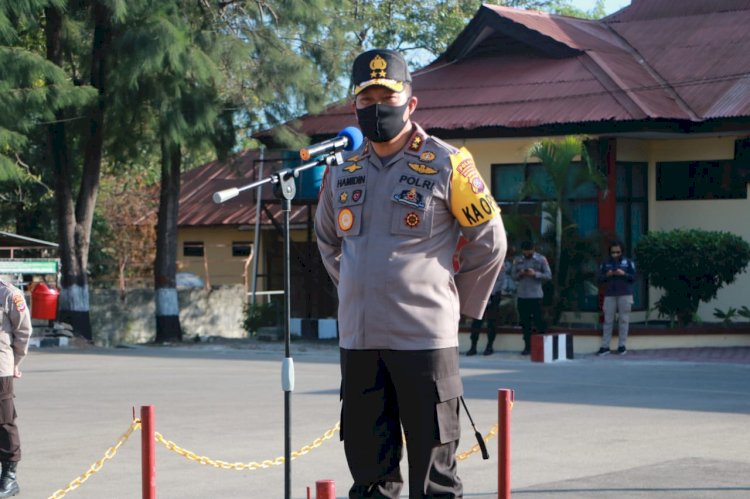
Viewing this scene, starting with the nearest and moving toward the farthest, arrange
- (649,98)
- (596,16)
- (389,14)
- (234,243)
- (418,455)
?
(418,455), (649,98), (389,14), (234,243), (596,16)

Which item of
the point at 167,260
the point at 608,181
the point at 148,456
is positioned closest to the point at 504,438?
the point at 148,456

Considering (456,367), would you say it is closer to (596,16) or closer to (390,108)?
(390,108)

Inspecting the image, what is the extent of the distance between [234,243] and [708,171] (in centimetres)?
2411

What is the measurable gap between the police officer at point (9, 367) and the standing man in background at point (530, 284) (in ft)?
42.5

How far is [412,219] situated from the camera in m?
5.39

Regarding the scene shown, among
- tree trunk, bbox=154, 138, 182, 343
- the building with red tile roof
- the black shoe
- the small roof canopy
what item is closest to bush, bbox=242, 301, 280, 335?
tree trunk, bbox=154, 138, 182, 343

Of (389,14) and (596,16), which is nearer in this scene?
(389,14)

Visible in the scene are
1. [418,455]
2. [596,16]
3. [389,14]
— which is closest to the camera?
[418,455]

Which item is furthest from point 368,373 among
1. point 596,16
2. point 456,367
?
point 596,16

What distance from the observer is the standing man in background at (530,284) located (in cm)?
2161

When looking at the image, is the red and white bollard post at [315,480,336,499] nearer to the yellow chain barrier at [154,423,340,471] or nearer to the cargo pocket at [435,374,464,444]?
the cargo pocket at [435,374,464,444]

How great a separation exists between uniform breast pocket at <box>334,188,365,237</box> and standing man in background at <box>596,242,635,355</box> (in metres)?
16.2

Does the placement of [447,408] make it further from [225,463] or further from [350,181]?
[225,463]

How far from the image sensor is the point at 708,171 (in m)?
24.4
